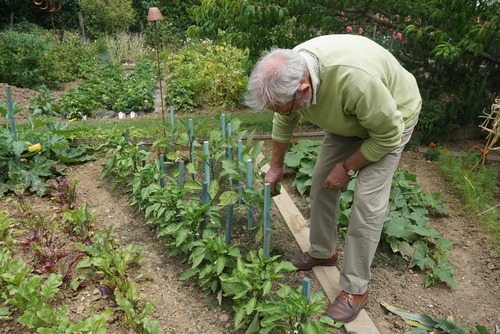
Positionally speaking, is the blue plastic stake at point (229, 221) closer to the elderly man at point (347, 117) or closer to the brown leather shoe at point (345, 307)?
the elderly man at point (347, 117)

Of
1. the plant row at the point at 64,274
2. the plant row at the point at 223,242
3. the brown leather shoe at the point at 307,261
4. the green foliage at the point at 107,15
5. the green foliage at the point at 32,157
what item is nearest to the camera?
the plant row at the point at 223,242

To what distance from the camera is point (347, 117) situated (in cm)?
194

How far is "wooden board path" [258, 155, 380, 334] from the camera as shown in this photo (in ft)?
7.09

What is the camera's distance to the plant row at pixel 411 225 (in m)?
2.65

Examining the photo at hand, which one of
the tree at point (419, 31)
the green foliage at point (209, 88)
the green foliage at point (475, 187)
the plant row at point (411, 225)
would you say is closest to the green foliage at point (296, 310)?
the plant row at point (411, 225)

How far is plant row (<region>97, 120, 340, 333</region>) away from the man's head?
68cm

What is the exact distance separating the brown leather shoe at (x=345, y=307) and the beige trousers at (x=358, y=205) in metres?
0.04

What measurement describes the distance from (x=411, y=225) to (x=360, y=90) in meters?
1.43

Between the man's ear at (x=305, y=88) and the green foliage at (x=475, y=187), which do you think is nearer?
the man's ear at (x=305, y=88)

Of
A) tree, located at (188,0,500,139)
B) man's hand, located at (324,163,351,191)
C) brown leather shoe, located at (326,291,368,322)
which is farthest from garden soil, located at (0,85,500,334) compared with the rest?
tree, located at (188,0,500,139)

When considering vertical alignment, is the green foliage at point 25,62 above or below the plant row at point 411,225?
below

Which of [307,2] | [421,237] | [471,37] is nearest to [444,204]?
[421,237]

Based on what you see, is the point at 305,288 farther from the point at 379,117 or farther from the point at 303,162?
the point at 303,162

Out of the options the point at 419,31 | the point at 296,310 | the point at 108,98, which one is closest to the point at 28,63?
the point at 108,98
